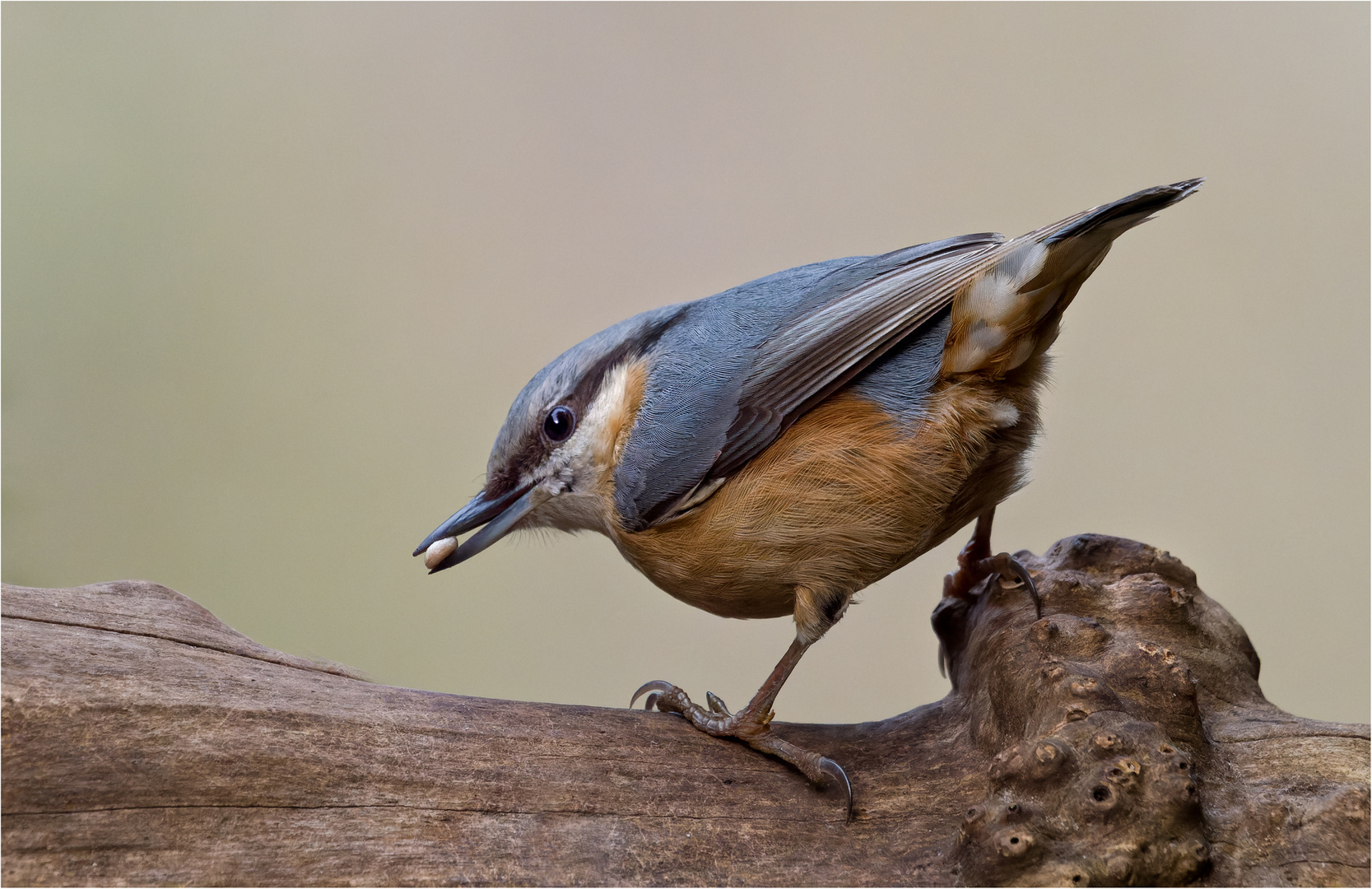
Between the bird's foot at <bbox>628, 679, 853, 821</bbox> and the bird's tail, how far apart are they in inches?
39.4

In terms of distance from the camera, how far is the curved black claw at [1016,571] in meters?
2.60

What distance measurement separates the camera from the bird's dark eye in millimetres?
2611

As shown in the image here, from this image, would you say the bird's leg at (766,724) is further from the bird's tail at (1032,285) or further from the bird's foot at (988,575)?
the bird's tail at (1032,285)

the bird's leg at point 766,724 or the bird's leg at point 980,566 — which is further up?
the bird's leg at point 980,566

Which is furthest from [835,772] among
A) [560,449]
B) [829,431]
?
[560,449]

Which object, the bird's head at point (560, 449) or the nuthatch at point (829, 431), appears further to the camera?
the bird's head at point (560, 449)

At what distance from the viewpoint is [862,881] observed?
2.06 meters

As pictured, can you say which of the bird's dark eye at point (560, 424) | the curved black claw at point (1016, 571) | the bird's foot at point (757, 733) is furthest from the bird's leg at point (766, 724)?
the bird's dark eye at point (560, 424)

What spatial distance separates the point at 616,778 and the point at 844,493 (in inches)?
34.2

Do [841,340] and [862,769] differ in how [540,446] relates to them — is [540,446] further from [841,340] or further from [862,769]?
[862,769]

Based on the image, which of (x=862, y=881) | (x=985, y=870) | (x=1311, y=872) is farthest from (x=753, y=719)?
(x=1311, y=872)

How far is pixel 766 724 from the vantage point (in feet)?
7.86

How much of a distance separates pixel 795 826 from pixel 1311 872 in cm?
105

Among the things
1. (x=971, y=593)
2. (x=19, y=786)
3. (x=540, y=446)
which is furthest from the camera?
(x=971, y=593)
